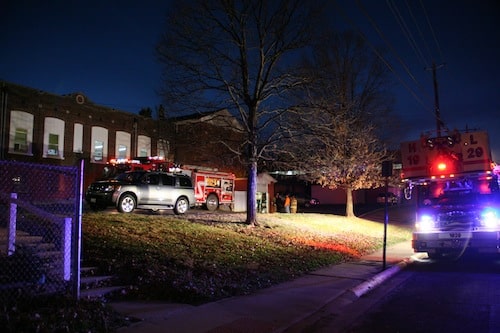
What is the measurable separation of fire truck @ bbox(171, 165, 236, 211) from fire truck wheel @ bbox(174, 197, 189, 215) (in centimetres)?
394

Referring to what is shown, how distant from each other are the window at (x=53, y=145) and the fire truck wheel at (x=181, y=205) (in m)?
12.1

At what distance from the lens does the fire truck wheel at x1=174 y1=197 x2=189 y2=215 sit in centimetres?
1934

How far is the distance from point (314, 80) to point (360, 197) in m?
42.7

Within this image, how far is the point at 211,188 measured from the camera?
24.8m

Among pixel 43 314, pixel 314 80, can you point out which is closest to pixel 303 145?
pixel 314 80

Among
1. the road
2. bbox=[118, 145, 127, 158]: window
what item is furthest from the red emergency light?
bbox=[118, 145, 127, 158]: window

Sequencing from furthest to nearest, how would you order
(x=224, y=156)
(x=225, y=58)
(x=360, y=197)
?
(x=360, y=197)
(x=224, y=156)
(x=225, y=58)

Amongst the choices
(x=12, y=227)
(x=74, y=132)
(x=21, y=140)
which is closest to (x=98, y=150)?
(x=74, y=132)

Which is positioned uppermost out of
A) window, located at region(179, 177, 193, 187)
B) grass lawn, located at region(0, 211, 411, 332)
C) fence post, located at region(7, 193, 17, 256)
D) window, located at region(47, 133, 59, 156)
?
window, located at region(47, 133, 59, 156)

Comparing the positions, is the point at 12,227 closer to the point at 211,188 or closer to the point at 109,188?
the point at 109,188

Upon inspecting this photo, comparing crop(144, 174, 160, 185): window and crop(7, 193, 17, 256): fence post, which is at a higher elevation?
crop(144, 174, 160, 185): window

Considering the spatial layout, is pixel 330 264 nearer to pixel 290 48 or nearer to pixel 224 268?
pixel 224 268

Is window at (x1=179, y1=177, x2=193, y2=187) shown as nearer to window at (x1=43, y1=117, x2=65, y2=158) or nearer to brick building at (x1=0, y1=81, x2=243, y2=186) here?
brick building at (x1=0, y1=81, x2=243, y2=186)

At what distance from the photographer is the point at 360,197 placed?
189 ft
